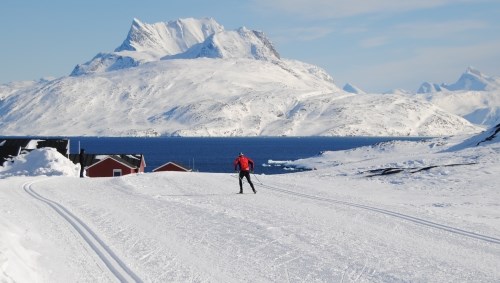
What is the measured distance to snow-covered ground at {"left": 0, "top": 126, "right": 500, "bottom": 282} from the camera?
38.9 feet

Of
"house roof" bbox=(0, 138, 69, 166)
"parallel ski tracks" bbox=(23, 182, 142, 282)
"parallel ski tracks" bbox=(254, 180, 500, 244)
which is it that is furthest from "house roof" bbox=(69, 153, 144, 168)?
"parallel ski tracks" bbox=(23, 182, 142, 282)

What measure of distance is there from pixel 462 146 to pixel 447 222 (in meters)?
49.3

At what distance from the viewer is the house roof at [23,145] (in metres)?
71.3

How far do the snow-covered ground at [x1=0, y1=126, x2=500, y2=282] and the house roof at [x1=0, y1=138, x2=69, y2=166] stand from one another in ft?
148

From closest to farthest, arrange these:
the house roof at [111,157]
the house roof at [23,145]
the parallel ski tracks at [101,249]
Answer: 1. the parallel ski tracks at [101,249]
2. the house roof at [23,145]
3. the house roof at [111,157]

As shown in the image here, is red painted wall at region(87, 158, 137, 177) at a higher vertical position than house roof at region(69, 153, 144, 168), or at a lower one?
lower

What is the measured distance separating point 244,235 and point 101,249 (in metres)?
3.64

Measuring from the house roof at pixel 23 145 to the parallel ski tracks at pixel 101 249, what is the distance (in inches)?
2087

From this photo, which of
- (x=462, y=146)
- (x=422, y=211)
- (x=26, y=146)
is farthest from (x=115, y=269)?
(x=26, y=146)

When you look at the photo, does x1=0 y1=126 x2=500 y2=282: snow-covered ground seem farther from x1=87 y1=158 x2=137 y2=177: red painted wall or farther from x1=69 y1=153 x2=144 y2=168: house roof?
x1=69 y1=153 x2=144 y2=168: house roof

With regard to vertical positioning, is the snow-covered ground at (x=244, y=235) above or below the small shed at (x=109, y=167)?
below

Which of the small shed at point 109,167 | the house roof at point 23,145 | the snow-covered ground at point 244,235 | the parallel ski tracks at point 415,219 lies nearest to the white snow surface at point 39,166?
the snow-covered ground at point 244,235

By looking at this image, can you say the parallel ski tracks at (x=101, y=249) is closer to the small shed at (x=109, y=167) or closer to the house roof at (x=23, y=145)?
the small shed at (x=109, y=167)

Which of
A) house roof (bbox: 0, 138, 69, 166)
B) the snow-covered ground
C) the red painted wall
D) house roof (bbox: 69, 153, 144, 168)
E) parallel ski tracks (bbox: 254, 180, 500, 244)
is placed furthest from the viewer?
house roof (bbox: 69, 153, 144, 168)
